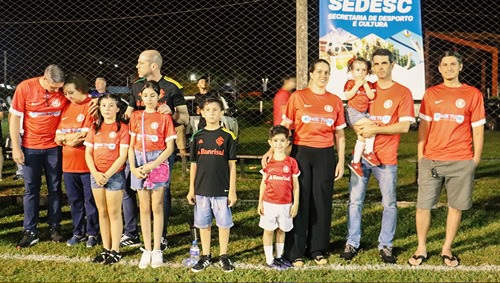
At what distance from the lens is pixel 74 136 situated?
504 cm

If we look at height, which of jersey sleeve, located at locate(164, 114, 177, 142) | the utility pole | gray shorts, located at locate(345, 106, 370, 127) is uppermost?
the utility pole

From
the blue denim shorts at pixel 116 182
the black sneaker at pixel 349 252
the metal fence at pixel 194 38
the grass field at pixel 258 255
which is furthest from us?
the metal fence at pixel 194 38

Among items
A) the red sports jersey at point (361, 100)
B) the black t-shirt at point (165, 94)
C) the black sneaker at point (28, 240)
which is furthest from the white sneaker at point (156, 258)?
the red sports jersey at point (361, 100)

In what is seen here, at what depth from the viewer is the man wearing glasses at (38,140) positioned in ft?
16.7

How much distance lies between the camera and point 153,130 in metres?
4.56

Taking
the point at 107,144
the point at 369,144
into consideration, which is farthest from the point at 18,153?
the point at 369,144

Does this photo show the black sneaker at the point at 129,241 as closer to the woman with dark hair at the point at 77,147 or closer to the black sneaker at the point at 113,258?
the woman with dark hair at the point at 77,147

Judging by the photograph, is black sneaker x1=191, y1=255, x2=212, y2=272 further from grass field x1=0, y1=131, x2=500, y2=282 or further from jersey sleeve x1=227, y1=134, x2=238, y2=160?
jersey sleeve x1=227, y1=134, x2=238, y2=160

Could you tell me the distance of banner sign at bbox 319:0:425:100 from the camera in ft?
18.9

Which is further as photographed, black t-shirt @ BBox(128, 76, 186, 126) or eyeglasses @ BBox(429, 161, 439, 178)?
black t-shirt @ BBox(128, 76, 186, 126)

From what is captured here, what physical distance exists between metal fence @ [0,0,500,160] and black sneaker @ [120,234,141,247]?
11.2 m

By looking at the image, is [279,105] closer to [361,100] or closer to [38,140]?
[361,100]

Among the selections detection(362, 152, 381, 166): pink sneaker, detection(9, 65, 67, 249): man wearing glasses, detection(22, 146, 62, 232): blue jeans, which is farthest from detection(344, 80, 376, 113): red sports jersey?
detection(22, 146, 62, 232): blue jeans

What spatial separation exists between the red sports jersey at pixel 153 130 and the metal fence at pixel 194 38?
1175 cm
